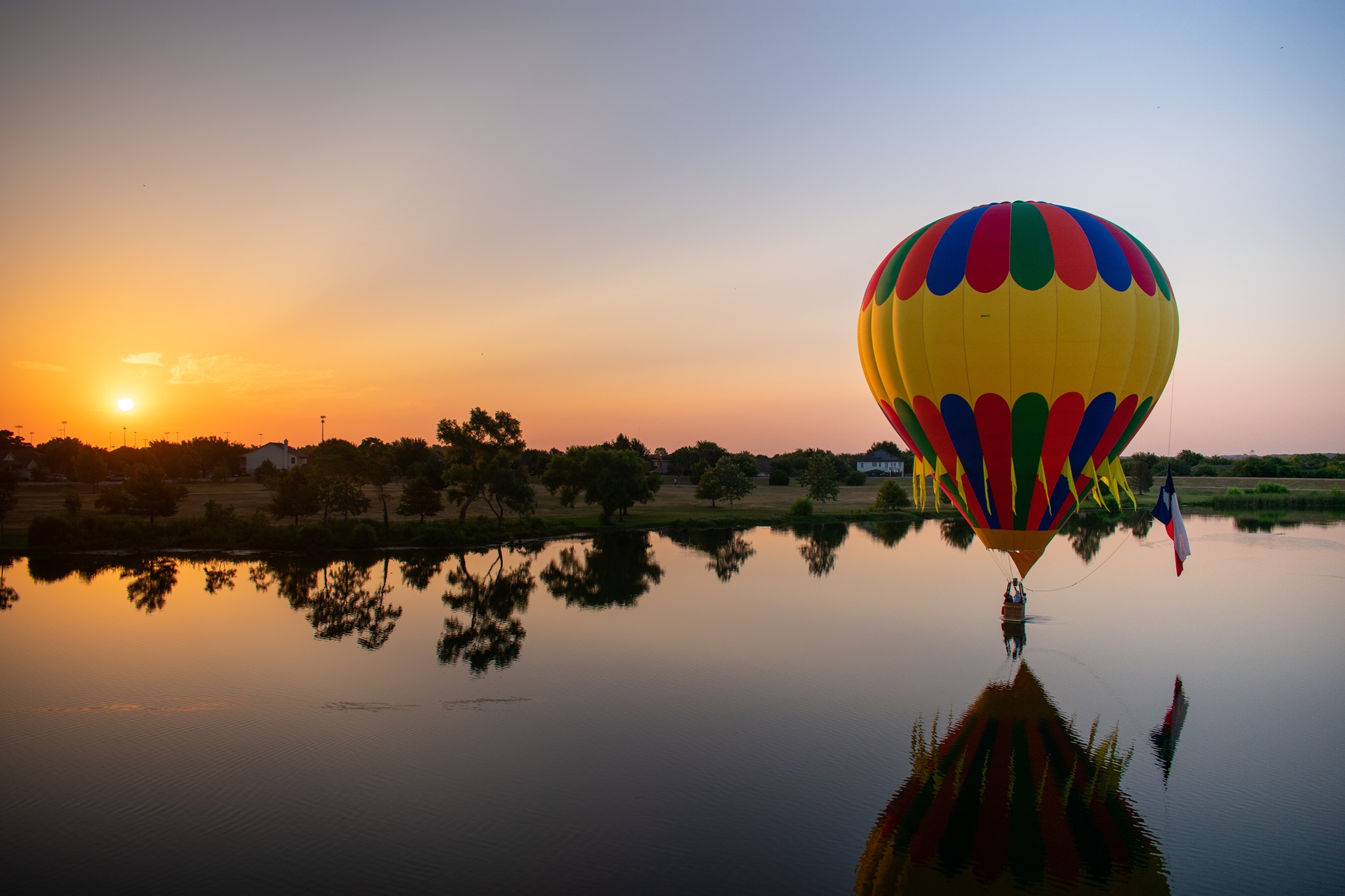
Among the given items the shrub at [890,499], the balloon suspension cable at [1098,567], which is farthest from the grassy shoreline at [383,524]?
the balloon suspension cable at [1098,567]

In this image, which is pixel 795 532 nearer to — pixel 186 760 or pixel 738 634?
pixel 738 634


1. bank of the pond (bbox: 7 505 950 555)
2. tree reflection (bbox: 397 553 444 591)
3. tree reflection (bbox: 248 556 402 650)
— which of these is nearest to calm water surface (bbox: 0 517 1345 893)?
tree reflection (bbox: 248 556 402 650)

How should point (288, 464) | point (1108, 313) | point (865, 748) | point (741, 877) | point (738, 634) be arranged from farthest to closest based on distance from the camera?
point (288, 464)
point (738, 634)
point (1108, 313)
point (865, 748)
point (741, 877)

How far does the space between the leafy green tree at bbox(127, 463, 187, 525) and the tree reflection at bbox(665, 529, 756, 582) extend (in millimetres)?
25642

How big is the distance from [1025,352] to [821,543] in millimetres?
25951

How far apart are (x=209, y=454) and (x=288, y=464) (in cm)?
1525

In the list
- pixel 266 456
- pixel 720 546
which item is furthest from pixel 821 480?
pixel 266 456

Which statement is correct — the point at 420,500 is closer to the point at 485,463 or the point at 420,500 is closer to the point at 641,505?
the point at 485,463

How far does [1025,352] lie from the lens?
1566 cm

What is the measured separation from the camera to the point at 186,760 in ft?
41.2

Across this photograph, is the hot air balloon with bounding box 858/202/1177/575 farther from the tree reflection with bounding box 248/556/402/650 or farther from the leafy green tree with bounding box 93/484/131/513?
the leafy green tree with bounding box 93/484/131/513

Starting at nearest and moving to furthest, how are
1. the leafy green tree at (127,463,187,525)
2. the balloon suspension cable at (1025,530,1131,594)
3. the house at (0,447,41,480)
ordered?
the balloon suspension cable at (1025,530,1131,594)
the leafy green tree at (127,463,187,525)
the house at (0,447,41,480)

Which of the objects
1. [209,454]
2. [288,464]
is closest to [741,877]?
[288,464]

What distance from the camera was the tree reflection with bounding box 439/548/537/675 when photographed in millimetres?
19125
